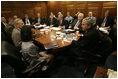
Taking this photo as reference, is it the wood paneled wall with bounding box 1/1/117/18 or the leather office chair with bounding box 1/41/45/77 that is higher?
the wood paneled wall with bounding box 1/1/117/18

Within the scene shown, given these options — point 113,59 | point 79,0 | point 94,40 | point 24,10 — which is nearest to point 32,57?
point 94,40

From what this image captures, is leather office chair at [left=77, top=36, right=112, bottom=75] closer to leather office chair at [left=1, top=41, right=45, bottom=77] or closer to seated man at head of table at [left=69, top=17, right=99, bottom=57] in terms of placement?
seated man at head of table at [left=69, top=17, right=99, bottom=57]

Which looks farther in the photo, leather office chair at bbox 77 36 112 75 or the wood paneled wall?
the wood paneled wall

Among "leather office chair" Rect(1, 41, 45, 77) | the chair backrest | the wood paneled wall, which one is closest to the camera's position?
"leather office chair" Rect(1, 41, 45, 77)

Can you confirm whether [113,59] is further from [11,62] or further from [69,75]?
[11,62]

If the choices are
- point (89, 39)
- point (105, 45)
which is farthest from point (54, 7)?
point (105, 45)

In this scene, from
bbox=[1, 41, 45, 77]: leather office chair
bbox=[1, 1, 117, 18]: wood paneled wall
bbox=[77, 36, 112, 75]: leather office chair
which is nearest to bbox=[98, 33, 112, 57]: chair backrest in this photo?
bbox=[77, 36, 112, 75]: leather office chair

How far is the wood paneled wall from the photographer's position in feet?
14.2

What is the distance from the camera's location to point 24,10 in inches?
215

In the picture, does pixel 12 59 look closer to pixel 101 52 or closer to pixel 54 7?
pixel 101 52

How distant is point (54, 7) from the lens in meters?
6.05

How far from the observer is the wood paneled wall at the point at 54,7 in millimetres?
4325

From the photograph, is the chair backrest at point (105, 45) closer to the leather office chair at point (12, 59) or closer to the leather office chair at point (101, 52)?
the leather office chair at point (101, 52)

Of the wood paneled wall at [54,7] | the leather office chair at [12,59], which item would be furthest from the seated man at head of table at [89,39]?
the wood paneled wall at [54,7]
